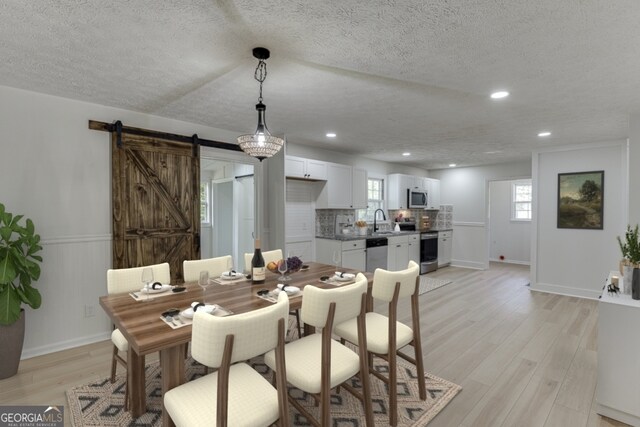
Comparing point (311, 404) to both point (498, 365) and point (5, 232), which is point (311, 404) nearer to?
point (498, 365)

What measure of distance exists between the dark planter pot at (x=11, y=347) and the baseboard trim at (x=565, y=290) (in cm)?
687

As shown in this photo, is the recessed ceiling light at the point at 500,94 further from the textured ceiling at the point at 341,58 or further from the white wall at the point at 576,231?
the white wall at the point at 576,231

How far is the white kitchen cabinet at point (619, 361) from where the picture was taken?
6.68 ft

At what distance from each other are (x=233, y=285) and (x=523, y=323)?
11.8 ft

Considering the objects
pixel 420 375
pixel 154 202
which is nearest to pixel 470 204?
pixel 420 375

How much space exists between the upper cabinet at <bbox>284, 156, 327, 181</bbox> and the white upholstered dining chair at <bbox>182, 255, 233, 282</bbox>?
183 centimetres

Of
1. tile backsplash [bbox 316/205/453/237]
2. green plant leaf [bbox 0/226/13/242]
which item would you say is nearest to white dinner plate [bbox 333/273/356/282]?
green plant leaf [bbox 0/226/13/242]

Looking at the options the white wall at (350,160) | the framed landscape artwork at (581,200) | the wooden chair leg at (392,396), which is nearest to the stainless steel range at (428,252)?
the white wall at (350,160)

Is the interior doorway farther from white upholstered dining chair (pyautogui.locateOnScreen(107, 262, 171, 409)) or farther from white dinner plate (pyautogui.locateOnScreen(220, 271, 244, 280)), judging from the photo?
white upholstered dining chair (pyautogui.locateOnScreen(107, 262, 171, 409))

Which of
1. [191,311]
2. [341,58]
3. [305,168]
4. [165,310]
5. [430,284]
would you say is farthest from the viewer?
[430,284]

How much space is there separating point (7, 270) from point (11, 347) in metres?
0.69

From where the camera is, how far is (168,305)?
196 centimetres

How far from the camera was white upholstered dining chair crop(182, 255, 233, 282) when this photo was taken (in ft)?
9.18

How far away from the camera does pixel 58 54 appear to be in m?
2.19
